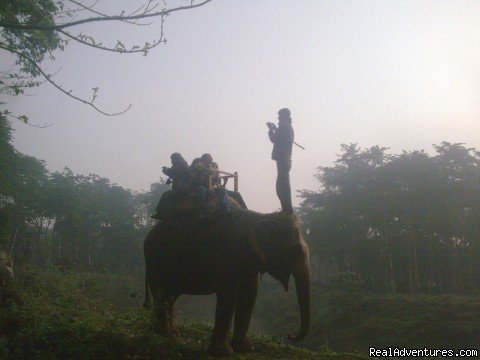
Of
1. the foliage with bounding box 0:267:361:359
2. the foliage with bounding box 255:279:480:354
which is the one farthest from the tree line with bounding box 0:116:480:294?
the foliage with bounding box 0:267:361:359

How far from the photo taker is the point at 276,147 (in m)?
8.77

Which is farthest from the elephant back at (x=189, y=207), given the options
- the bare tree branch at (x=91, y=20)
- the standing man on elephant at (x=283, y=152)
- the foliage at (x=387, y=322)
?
the foliage at (x=387, y=322)

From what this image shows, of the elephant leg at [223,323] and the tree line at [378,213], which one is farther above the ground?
the tree line at [378,213]

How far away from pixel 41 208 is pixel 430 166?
39689mm

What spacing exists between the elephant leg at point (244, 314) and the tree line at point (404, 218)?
71.9 feet

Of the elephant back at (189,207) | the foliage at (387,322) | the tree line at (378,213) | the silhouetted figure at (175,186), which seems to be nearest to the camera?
the elephant back at (189,207)

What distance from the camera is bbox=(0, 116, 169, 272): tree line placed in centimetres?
3506

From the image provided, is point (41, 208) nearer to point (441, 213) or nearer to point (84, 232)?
point (84, 232)

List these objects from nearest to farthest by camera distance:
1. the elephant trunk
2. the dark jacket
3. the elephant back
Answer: the elephant trunk < the elephant back < the dark jacket

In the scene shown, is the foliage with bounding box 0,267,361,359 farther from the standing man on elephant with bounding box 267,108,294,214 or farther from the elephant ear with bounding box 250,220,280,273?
the standing man on elephant with bounding box 267,108,294,214

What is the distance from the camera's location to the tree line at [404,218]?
106ft

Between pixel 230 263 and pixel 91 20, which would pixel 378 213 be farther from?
pixel 91 20

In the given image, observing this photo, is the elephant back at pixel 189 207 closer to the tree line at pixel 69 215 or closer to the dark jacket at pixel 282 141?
the dark jacket at pixel 282 141

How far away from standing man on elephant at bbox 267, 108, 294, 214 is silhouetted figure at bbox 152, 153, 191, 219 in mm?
2247
